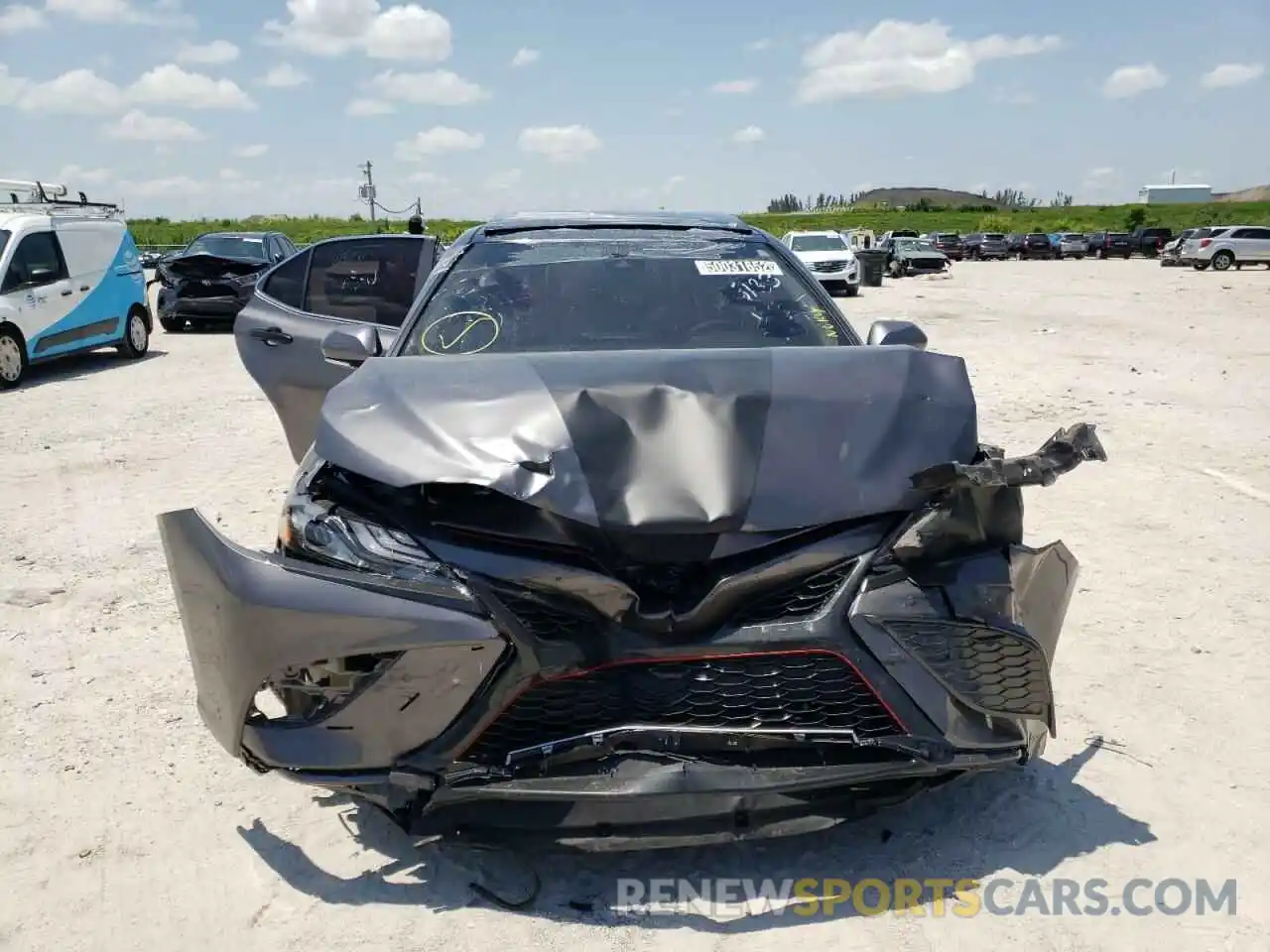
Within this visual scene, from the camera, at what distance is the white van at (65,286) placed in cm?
1186

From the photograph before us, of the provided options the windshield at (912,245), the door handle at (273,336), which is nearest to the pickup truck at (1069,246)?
the windshield at (912,245)

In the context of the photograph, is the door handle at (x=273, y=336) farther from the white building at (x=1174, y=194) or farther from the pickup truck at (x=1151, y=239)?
the white building at (x=1174, y=194)

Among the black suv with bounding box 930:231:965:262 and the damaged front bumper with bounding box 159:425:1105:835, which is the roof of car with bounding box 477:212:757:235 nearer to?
the damaged front bumper with bounding box 159:425:1105:835

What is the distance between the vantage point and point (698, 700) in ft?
8.29

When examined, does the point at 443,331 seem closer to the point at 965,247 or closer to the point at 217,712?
the point at 217,712

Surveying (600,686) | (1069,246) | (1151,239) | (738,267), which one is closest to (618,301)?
(738,267)

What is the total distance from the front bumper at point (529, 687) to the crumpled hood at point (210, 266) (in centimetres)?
1589

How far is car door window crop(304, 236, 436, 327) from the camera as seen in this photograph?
6.38m

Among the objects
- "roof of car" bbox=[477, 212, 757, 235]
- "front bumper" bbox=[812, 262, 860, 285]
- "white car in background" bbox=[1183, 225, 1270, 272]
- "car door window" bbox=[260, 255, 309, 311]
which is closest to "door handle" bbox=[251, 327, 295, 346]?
"car door window" bbox=[260, 255, 309, 311]

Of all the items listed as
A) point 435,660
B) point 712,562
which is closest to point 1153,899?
point 712,562

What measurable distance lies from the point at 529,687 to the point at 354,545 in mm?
571

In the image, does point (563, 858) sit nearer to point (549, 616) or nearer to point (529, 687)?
point (529, 687)

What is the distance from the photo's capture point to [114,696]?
393 cm

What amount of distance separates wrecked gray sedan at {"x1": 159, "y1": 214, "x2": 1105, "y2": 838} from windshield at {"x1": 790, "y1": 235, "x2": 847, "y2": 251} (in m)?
24.1
